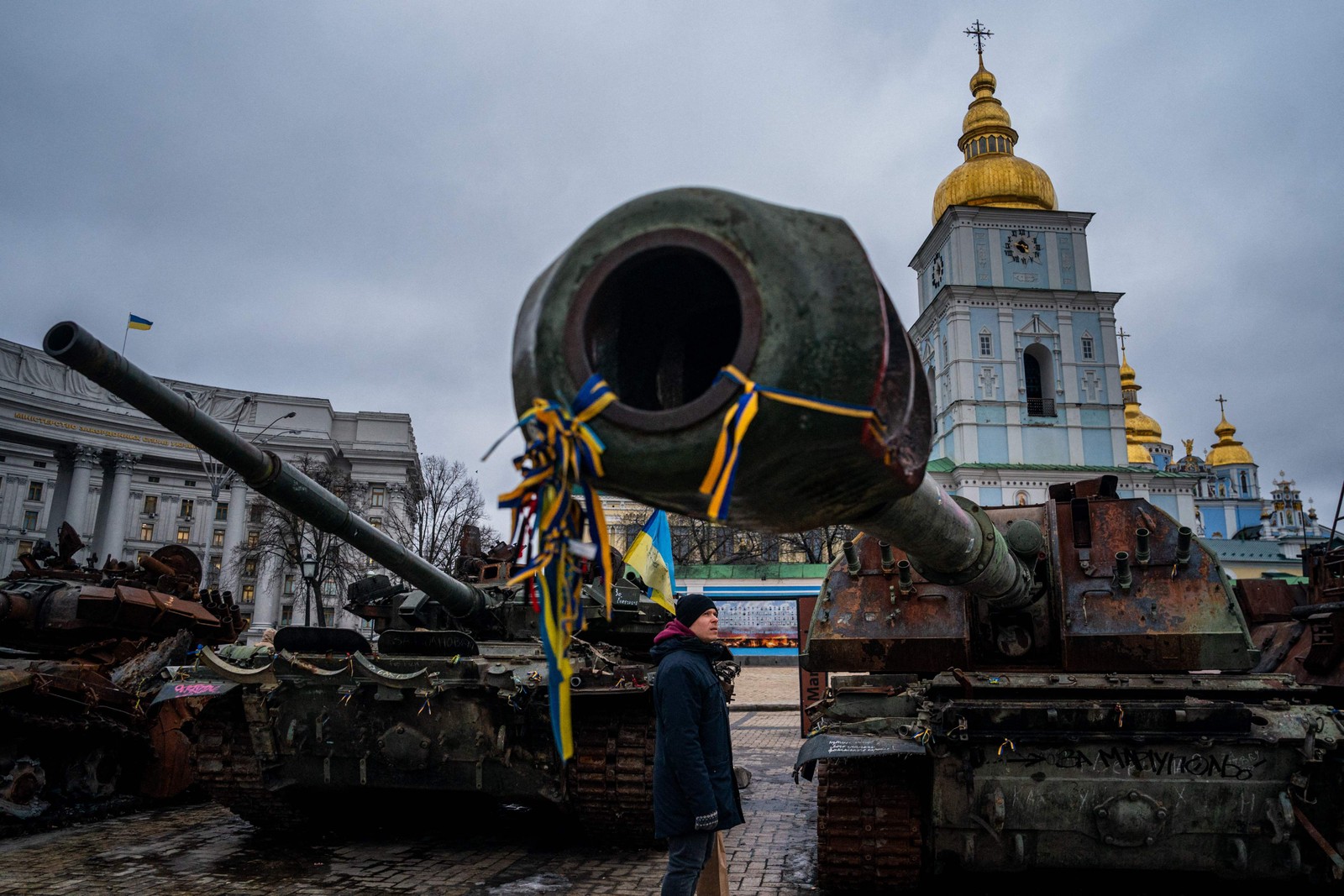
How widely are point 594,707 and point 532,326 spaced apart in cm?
511

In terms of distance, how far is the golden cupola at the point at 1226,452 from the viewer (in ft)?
271

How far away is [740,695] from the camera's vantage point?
Result: 19.8 m

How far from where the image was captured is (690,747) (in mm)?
3828

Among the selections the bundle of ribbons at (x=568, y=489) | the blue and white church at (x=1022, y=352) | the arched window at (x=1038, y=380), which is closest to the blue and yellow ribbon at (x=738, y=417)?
the bundle of ribbons at (x=568, y=489)

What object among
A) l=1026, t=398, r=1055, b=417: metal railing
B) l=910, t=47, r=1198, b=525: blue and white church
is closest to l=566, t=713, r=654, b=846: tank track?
l=910, t=47, r=1198, b=525: blue and white church

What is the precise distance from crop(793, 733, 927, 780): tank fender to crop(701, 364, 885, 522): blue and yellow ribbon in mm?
3128

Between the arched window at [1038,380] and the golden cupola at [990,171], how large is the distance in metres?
6.24

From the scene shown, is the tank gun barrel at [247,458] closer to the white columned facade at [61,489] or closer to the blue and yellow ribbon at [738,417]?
the blue and yellow ribbon at [738,417]

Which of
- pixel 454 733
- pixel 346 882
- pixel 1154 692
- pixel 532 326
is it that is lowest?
pixel 346 882

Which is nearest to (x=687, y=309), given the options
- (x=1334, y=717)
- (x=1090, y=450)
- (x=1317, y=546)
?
(x=1334, y=717)

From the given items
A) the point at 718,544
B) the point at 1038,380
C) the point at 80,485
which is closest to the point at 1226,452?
the point at 1038,380

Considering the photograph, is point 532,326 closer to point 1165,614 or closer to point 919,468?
point 919,468

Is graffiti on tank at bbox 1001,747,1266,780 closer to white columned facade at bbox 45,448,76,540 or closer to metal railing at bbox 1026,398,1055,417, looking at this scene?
metal railing at bbox 1026,398,1055,417

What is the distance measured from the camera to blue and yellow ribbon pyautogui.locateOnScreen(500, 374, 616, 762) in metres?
1.70
